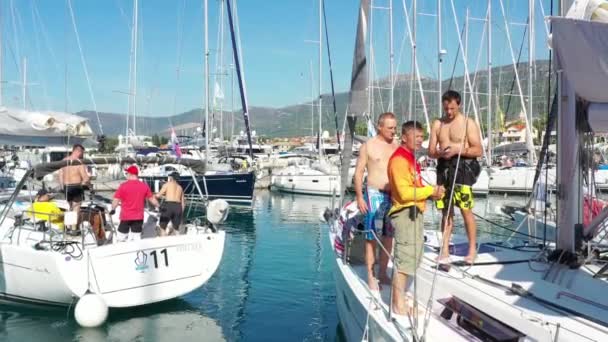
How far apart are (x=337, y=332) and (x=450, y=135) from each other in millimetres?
3390

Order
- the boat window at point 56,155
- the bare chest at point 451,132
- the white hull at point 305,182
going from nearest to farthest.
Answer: the bare chest at point 451,132, the white hull at point 305,182, the boat window at point 56,155

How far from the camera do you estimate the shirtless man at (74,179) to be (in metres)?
9.88

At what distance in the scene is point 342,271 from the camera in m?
6.46

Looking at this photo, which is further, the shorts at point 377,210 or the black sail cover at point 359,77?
the black sail cover at point 359,77

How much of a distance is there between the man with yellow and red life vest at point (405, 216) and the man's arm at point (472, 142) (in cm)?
131

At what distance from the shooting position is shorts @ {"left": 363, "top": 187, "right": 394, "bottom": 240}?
18.6ft

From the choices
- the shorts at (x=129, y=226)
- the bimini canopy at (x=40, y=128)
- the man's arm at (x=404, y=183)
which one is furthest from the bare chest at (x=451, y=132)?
the bimini canopy at (x=40, y=128)

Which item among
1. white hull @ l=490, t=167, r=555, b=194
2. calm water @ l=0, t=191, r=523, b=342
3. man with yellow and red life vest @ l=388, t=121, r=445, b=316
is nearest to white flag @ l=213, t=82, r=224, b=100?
white hull @ l=490, t=167, r=555, b=194

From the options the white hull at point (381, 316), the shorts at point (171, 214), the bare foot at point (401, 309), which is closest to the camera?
the white hull at point (381, 316)

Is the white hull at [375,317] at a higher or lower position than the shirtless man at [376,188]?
lower

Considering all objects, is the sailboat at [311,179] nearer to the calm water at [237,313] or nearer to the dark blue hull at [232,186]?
the dark blue hull at [232,186]

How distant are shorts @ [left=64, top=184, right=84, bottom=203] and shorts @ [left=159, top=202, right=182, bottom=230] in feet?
4.79

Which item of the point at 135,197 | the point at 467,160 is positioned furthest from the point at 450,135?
the point at 135,197

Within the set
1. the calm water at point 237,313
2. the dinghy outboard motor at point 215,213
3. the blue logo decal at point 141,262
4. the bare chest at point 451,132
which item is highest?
the bare chest at point 451,132
